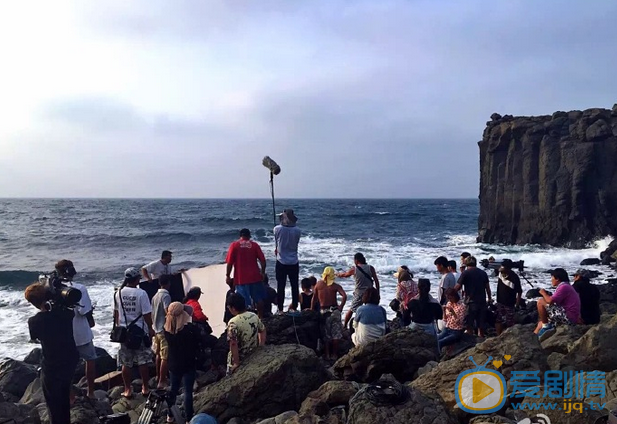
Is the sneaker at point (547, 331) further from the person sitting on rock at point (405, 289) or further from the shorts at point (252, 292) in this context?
the shorts at point (252, 292)

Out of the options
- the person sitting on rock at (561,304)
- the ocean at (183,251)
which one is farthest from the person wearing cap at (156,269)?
the person sitting on rock at (561,304)

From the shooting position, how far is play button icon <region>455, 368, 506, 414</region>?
4652 mm

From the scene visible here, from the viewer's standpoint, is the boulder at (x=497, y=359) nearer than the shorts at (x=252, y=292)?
Yes

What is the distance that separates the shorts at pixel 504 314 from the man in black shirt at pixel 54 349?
301 inches

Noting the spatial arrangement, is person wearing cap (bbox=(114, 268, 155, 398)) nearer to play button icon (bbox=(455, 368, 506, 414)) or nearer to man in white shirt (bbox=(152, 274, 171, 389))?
man in white shirt (bbox=(152, 274, 171, 389))

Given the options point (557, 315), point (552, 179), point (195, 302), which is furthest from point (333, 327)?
point (552, 179)

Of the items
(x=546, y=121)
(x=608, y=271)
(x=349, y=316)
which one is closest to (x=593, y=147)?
(x=546, y=121)

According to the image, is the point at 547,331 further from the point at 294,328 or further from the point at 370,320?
the point at 294,328

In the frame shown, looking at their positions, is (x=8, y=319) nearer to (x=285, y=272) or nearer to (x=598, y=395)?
(x=285, y=272)

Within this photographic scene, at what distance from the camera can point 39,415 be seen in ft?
18.1

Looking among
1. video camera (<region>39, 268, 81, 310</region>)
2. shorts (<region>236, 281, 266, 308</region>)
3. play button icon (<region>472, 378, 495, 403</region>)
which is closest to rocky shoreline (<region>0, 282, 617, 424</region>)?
play button icon (<region>472, 378, 495, 403</region>)

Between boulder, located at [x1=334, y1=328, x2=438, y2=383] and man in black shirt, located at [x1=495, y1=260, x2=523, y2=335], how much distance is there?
333 centimetres

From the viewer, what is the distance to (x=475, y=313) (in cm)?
847

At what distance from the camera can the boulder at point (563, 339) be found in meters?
6.12
